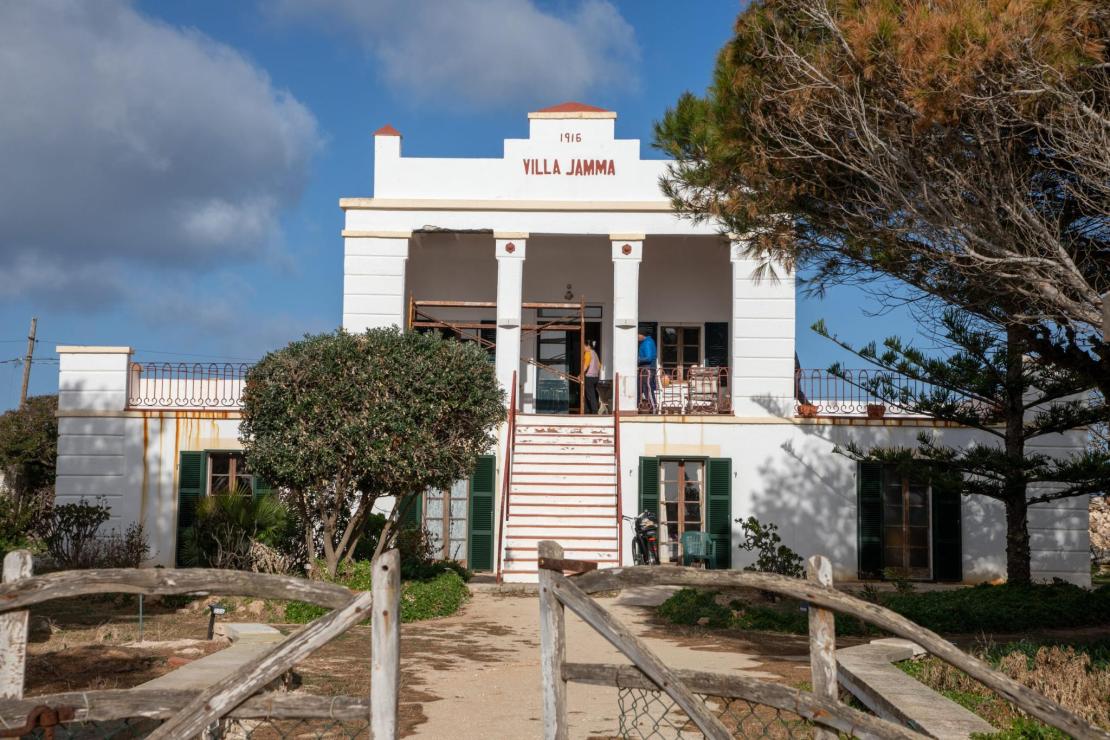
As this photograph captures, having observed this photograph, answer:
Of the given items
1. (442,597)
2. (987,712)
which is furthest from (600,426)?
(987,712)

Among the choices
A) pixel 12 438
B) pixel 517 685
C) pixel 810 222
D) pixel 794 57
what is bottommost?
pixel 517 685

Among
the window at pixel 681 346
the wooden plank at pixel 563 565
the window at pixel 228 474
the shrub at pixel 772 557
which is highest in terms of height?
the window at pixel 681 346

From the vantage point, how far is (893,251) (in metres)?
9.02

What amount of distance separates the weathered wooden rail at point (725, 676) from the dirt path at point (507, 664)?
2.75 metres

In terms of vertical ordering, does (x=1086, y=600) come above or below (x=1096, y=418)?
below

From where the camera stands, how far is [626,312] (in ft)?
65.7

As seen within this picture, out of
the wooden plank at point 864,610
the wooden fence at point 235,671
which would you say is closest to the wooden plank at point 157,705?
the wooden fence at point 235,671

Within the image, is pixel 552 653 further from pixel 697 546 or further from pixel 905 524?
pixel 905 524

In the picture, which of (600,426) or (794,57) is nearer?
(794,57)

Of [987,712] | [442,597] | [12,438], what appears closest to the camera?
[987,712]

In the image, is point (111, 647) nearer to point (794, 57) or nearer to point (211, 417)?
point (794, 57)

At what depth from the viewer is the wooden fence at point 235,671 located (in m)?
3.78

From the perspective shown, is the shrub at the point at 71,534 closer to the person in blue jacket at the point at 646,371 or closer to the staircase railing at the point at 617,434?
the staircase railing at the point at 617,434

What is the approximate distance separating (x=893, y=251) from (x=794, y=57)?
5.65 ft
